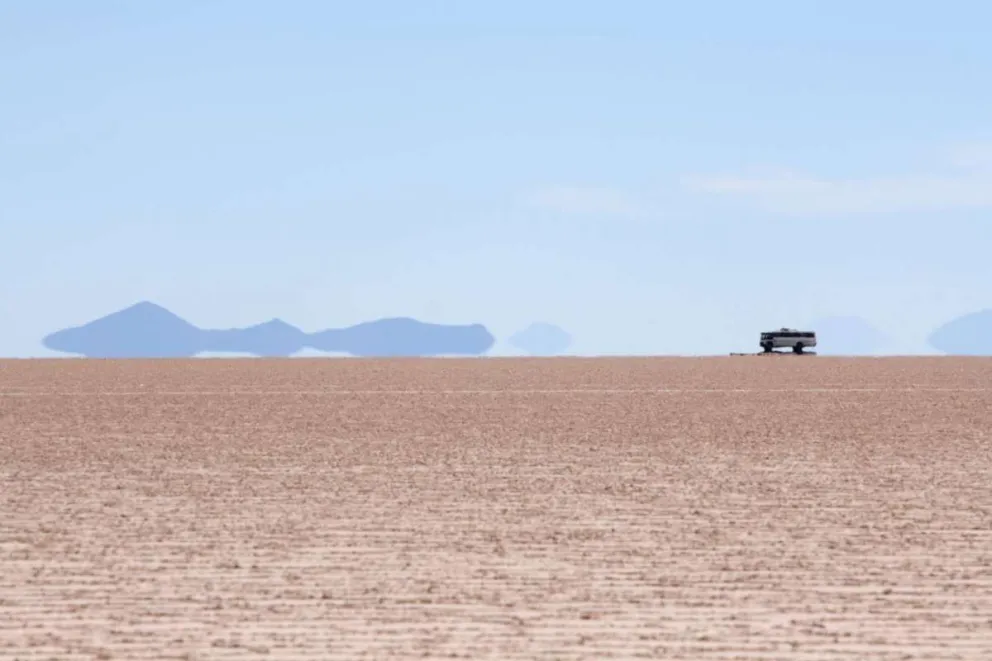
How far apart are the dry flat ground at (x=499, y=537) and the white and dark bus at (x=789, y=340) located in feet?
186

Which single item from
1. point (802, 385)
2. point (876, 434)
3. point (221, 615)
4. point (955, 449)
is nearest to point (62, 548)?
point (221, 615)

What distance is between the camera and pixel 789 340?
85.6 meters

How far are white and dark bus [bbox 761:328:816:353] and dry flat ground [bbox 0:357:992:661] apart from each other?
186 feet

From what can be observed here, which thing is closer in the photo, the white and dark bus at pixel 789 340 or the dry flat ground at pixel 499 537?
the dry flat ground at pixel 499 537

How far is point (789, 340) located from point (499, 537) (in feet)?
243

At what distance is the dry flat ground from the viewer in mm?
9133

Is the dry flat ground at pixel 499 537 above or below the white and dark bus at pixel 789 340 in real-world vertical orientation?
below

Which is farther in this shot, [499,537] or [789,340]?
[789,340]

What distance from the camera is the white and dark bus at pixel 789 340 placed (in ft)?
280

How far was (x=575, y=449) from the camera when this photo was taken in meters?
21.8

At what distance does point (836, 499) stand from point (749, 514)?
160 centimetres

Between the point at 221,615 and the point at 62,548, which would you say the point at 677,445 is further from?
the point at 221,615

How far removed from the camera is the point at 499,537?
1319 cm

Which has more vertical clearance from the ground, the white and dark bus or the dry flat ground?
the white and dark bus
